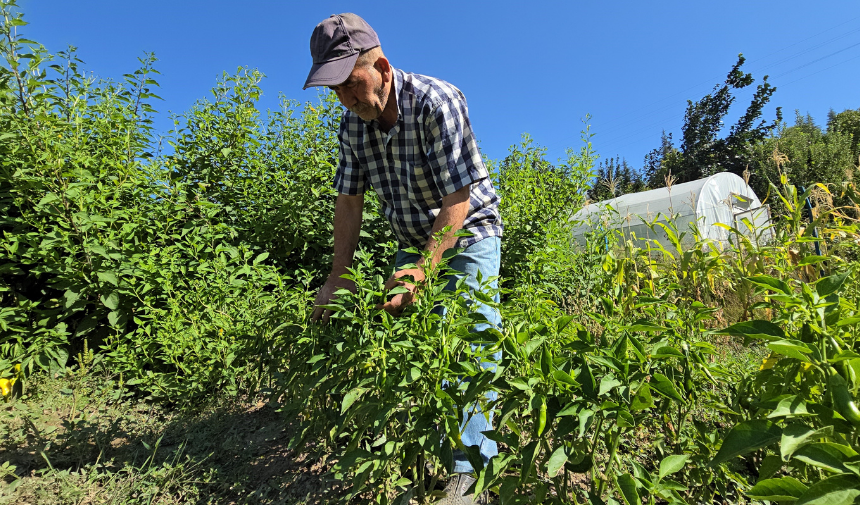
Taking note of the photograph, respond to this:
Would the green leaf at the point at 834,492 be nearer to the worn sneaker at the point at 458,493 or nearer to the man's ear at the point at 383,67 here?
the worn sneaker at the point at 458,493

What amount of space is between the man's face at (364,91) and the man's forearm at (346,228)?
480mm

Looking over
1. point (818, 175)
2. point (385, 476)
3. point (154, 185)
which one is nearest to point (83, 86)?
point (154, 185)

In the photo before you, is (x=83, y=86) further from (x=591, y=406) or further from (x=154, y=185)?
(x=591, y=406)

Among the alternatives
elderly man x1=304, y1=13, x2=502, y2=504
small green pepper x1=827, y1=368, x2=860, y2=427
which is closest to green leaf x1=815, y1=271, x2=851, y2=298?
small green pepper x1=827, y1=368, x2=860, y2=427

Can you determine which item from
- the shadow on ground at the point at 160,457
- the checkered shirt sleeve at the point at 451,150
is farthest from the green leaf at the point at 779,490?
the shadow on ground at the point at 160,457

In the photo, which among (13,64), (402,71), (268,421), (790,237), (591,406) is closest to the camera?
(591,406)

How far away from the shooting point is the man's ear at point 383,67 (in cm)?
171

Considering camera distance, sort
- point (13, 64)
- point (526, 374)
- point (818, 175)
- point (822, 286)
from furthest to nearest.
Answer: point (818, 175) → point (13, 64) → point (526, 374) → point (822, 286)

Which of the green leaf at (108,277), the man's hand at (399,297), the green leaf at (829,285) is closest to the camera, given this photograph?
the green leaf at (829,285)

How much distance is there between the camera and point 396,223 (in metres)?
2.04

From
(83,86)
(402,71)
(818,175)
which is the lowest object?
(402,71)

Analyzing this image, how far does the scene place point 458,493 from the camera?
1.67 metres

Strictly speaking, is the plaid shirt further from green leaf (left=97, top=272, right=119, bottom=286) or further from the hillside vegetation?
green leaf (left=97, top=272, right=119, bottom=286)

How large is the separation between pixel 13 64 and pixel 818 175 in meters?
27.2
